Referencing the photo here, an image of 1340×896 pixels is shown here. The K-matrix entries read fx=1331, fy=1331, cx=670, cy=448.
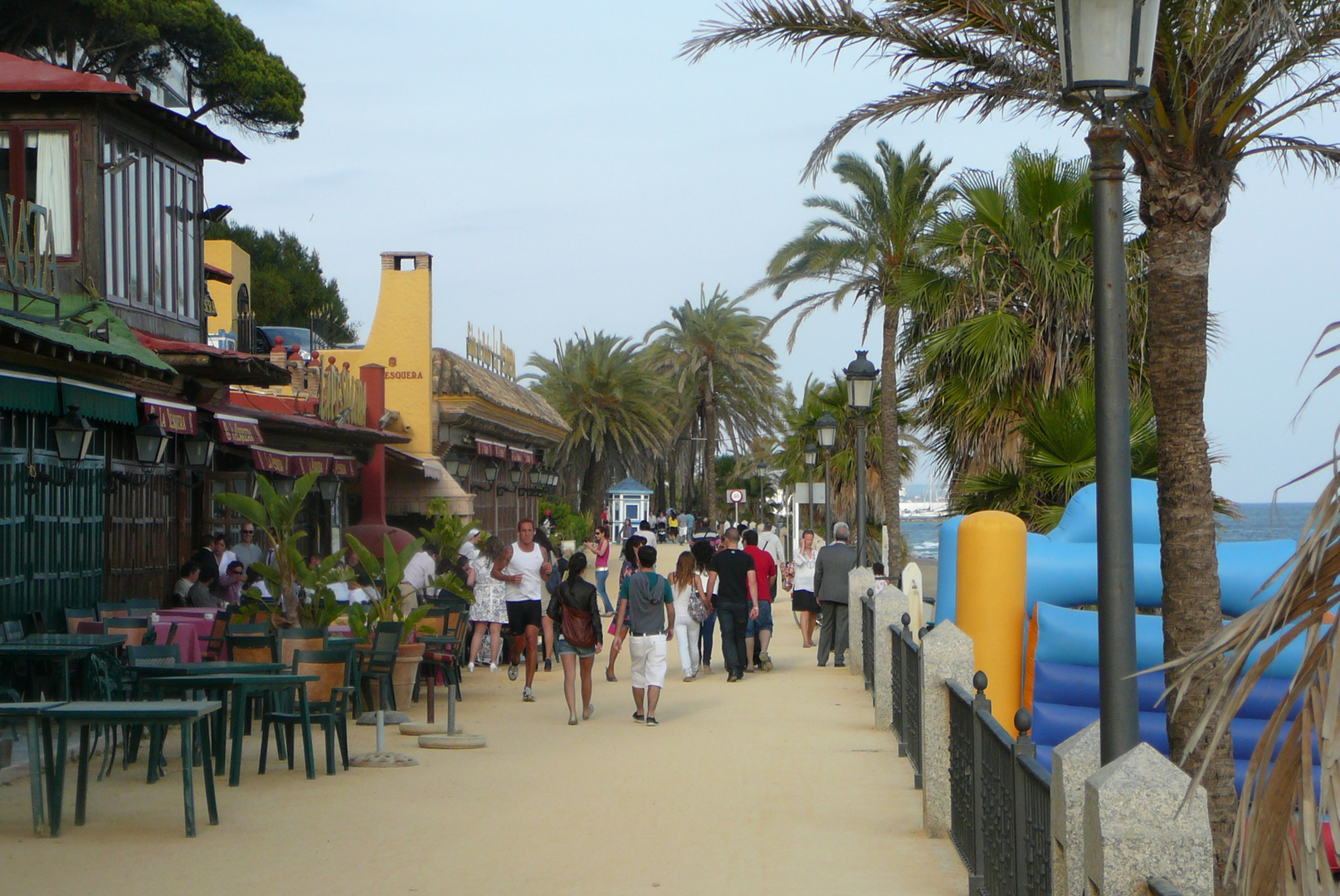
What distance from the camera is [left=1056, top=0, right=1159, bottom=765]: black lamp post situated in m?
4.61

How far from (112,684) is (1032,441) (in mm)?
8655

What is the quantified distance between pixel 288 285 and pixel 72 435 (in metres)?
43.6

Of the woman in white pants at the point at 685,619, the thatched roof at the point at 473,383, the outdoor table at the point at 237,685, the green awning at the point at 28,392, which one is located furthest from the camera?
the thatched roof at the point at 473,383

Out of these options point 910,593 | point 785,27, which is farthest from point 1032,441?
point 785,27

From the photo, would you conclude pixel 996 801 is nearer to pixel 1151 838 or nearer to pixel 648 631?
pixel 1151 838

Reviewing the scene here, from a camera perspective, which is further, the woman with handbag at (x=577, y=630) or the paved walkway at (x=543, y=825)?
the woman with handbag at (x=577, y=630)

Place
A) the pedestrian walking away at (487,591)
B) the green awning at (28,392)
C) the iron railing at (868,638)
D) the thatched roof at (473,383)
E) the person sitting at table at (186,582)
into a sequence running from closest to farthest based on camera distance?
the green awning at (28,392), the iron railing at (868,638), the person sitting at table at (186,582), the pedestrian walking away at (487,591), the thatched roof at (473,383)

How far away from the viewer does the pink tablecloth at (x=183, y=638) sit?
36.6 ft

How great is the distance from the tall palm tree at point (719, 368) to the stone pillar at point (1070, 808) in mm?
45768

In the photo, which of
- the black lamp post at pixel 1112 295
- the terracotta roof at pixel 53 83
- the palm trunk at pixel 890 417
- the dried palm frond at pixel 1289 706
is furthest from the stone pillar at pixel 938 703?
the palm trunk at pixel 890 417

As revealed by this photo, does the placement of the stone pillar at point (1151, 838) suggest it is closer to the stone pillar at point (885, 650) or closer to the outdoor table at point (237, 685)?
the outdoor table at point (237, 685)

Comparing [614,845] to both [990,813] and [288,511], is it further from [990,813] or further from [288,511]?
[288,511]

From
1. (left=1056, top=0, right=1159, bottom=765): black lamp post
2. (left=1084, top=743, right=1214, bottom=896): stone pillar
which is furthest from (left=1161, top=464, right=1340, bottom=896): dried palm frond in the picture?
(left=1056, top=0, right=1159, bottom=765): black lamp post

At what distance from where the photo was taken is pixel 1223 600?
8.92m
